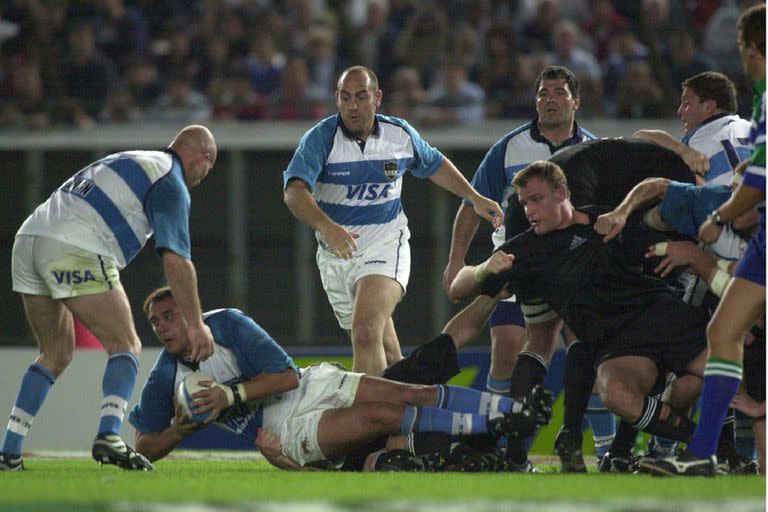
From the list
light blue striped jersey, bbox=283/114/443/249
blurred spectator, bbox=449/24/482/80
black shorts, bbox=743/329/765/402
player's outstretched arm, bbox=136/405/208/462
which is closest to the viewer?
black shorts, bbox=743/329/765/402

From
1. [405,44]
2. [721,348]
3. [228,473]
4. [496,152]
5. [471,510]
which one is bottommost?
[228,473]

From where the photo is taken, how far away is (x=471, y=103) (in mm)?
12727

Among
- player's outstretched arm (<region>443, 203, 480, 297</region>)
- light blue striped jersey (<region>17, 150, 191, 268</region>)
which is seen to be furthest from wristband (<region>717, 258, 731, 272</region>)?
light blue striped jersey (<region>17, 150, 191, 268</region>)

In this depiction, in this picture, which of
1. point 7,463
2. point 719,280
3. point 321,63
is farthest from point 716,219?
point 321,63

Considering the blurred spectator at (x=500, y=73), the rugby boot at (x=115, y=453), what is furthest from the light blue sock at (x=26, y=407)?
the blurred spectator at (x=500, y=73)

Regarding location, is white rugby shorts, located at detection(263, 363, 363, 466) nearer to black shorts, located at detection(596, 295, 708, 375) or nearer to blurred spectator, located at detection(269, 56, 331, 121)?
black shorts, located at detection(596, 295, 708, 375)

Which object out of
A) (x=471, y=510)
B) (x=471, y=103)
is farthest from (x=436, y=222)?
(x=471, y=510)

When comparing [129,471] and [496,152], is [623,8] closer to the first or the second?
[496,152]

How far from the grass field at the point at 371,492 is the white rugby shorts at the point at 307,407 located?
1.16ft

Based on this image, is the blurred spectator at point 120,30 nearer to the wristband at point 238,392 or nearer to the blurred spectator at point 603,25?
the blurred spectator at point 603,25

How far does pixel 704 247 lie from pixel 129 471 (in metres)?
3.07

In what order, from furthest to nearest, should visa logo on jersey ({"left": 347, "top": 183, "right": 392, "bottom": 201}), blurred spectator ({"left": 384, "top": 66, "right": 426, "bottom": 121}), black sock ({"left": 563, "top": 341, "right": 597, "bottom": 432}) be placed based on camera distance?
blurred spectator ({"left": 384, "top": 66, "right": 426, "bottom": 121}) < visa logo on jersey ({"left": 347, "top": 183, "right": 392, "bottom": 201}) < black sock ({"left": 563, "top": 341, "right": 597, "bottom": 432})

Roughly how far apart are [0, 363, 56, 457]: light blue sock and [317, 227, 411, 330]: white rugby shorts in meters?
1.93

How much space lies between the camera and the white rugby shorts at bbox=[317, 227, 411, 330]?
8.05 m
